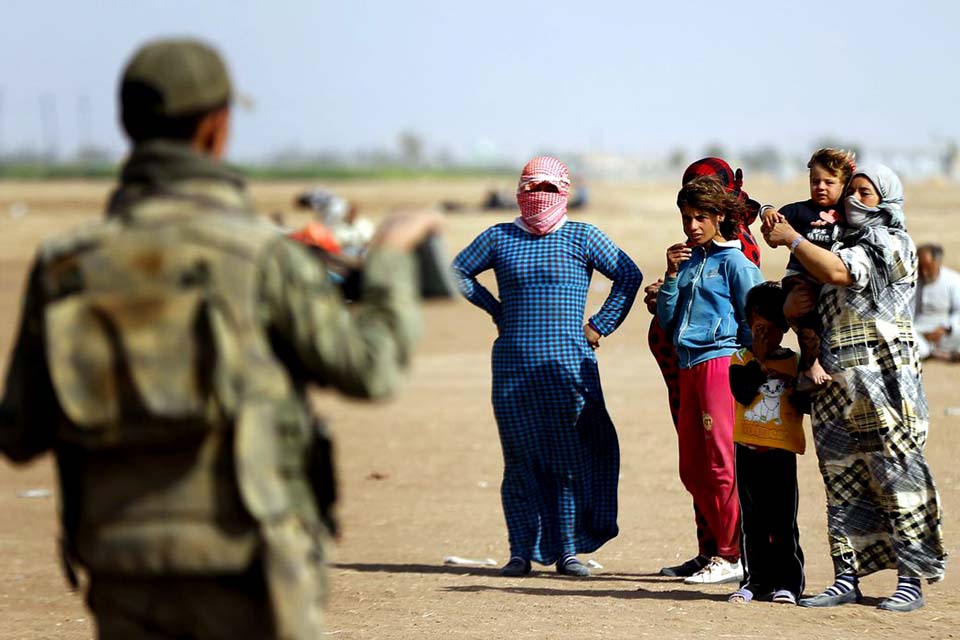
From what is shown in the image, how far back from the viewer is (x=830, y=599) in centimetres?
743

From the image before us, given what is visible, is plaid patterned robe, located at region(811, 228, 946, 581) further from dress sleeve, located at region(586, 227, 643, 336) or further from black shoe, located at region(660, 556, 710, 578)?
dress sleeve, located at region(586, 227, 643, 336)

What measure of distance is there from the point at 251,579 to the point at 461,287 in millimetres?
5280

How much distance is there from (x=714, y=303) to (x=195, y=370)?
488 centimetres

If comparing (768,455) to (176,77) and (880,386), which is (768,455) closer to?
(880,386)

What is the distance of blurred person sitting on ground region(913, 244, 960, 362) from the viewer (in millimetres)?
15938

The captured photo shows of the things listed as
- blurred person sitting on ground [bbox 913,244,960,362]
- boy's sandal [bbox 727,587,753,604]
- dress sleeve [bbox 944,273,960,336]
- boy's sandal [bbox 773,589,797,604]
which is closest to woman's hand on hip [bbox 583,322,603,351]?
boy's sandal [bbox 727,587,753,604]

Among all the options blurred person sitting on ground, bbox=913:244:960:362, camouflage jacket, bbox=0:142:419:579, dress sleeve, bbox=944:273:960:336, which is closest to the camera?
camouflage jacket, bbox=0:142:419:579

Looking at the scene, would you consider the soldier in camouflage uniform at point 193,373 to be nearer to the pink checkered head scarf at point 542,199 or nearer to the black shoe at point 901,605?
the black shoe at point 901,605

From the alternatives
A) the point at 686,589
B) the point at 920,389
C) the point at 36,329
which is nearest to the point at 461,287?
the point at 686,589

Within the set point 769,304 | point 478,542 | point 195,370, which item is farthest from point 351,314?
point 478,542

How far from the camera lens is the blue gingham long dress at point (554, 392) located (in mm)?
8398

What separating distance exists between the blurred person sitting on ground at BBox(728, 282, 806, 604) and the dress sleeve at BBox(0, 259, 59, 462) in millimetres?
4500

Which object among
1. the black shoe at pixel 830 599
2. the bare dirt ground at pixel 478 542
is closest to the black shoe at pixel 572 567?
the bare dirt ground at pixel 478 542

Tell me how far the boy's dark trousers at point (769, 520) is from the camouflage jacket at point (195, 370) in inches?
169
